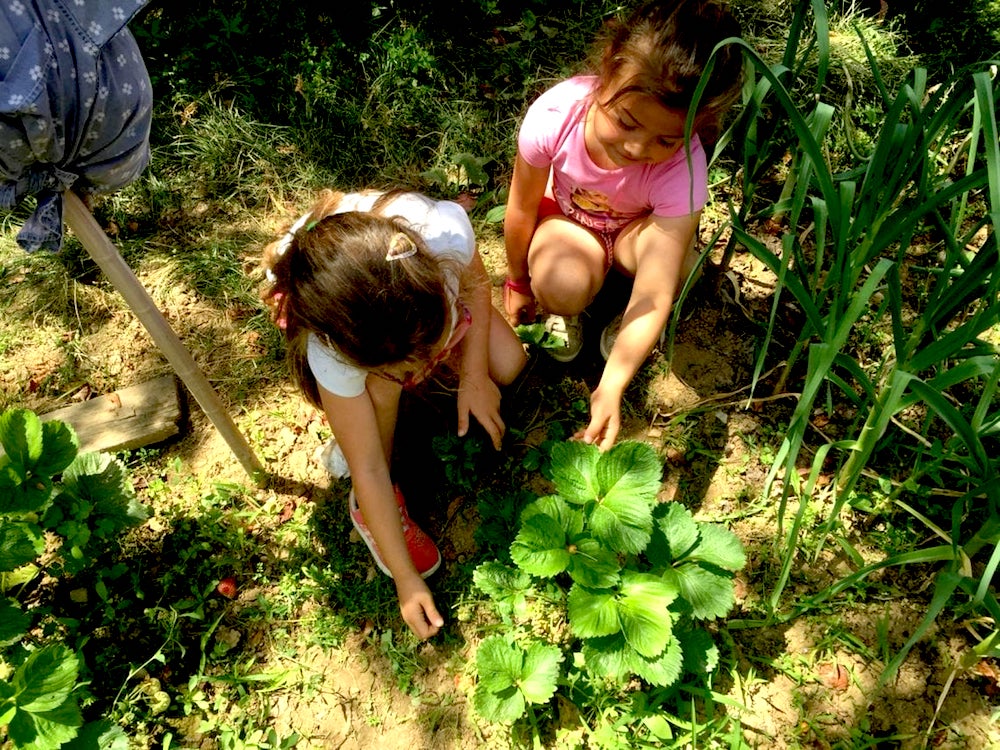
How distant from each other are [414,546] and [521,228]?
0.89 m

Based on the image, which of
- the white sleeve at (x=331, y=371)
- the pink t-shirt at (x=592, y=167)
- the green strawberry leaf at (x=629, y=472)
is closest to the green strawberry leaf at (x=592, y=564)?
the green strawberry leaf at (x=629, y=472)

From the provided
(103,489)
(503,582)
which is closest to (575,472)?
(503,582)

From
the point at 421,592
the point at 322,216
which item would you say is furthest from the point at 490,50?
the point at 421,592

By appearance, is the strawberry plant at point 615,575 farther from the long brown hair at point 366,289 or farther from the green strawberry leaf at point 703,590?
the long brown hair at point 366,289

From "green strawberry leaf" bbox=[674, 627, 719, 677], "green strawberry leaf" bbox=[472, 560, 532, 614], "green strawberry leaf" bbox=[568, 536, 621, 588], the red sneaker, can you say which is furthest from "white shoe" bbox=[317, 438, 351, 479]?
"green strawberry leaf" bbox=[674, 627, 719, 677]

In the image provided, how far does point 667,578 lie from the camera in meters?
1.50

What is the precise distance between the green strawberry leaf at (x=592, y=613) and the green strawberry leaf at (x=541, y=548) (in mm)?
66

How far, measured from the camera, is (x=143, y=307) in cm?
135

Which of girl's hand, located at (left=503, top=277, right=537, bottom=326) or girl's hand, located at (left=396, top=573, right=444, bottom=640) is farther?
girl's hand, located at (left=503, top=277, right=537, bottom=326)

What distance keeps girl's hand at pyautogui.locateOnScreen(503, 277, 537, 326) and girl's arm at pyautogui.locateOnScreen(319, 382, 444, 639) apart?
608mm

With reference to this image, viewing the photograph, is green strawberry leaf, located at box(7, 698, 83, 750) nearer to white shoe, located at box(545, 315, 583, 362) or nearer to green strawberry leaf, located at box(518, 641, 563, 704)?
green strawberry leaf, located at box(518, 641, 563, 704)

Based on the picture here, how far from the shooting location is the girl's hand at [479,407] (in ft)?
6.07

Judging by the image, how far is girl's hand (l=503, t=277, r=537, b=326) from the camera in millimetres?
2172

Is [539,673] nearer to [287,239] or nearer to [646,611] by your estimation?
[646,611]
